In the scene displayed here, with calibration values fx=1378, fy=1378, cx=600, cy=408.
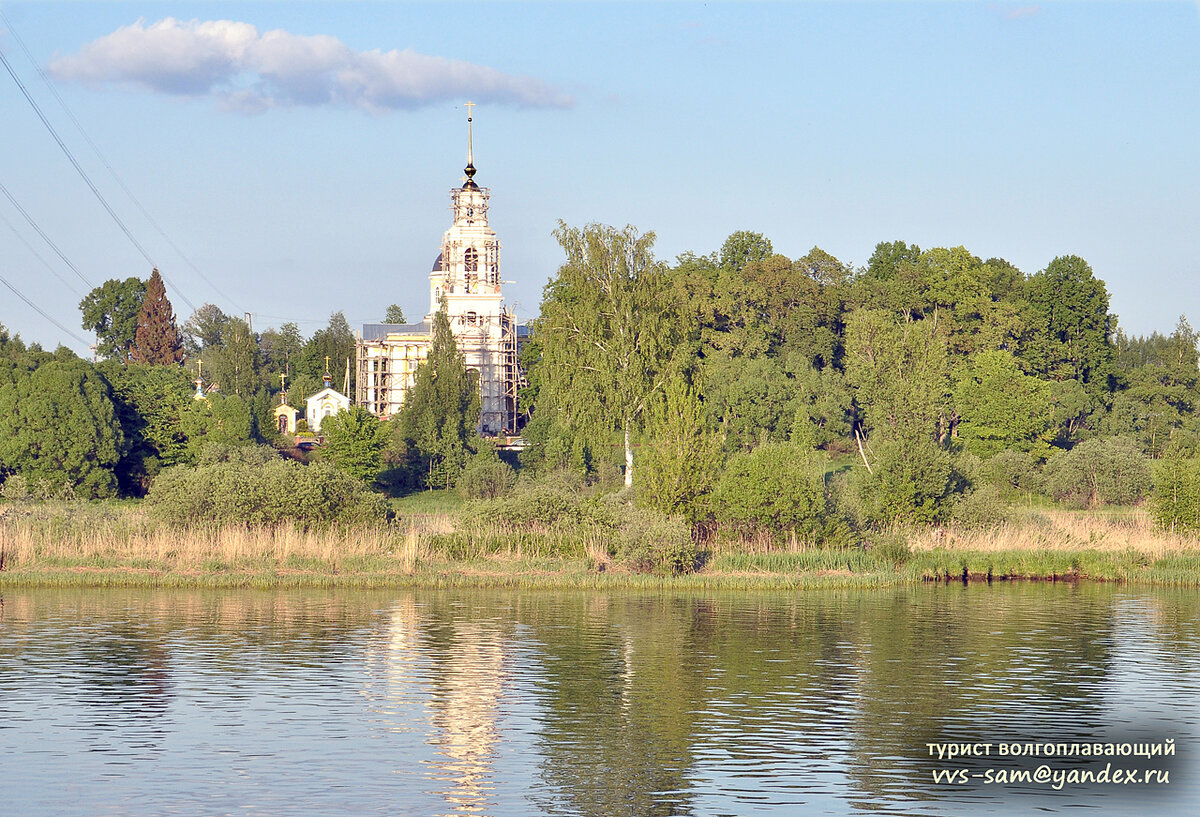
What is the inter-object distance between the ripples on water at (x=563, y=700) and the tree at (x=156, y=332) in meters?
104

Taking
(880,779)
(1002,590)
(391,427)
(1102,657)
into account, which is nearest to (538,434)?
(391,427)

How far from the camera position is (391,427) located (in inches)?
3191

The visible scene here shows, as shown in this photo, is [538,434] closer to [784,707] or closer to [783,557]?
[783,557]

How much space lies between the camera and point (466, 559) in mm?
42031

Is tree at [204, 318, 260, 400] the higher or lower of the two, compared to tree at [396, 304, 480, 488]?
higher

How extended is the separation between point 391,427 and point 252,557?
40246mm

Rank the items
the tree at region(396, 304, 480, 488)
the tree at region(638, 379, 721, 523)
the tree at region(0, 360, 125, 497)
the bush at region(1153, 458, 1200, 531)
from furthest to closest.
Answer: the tree at region(396, 304, 480, 488), the tree at region(0, 360, 125, 497), the bush at region(1153, 458, 1200, 531), the tree at region(638, 379, 721, 523)

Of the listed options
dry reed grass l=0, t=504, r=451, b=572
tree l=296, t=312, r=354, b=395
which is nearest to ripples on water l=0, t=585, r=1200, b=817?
dry reed grass l=0, t=504, r=451, b=572

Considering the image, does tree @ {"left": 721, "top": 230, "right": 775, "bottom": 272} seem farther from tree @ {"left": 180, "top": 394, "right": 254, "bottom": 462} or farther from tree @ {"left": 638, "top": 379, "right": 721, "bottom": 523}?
tree @ {"left": 638, "top": 379, "right": 721, "bottom": 523}

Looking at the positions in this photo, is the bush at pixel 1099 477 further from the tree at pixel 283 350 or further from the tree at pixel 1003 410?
the tree at pixel 283 350

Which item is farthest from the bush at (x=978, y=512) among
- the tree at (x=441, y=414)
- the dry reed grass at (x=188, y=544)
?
the tree at (x=441, y=414)

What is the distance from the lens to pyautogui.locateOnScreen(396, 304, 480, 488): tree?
7750cm

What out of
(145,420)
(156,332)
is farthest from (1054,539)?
(156,332)

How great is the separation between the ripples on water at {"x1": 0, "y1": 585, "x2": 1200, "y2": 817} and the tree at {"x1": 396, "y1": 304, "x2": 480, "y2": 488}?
131 feet
